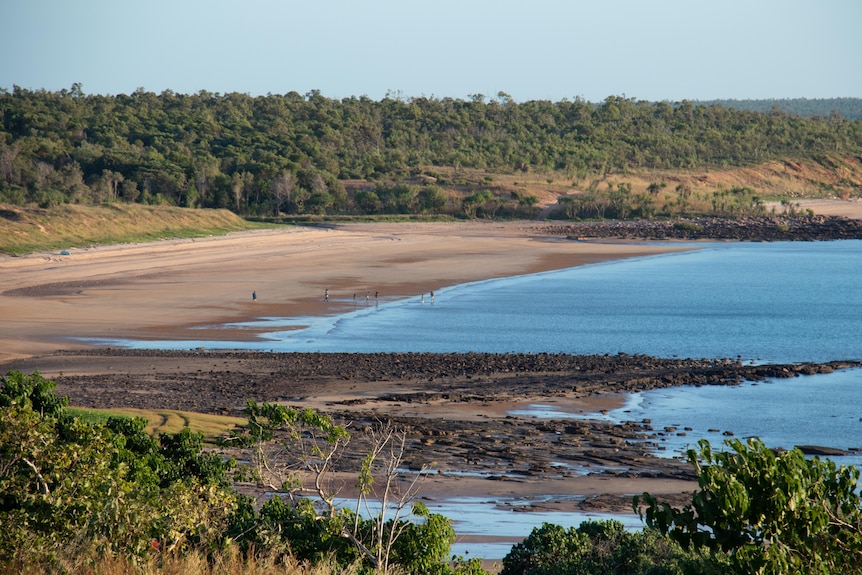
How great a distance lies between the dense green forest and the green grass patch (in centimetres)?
4709

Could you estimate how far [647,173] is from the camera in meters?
112

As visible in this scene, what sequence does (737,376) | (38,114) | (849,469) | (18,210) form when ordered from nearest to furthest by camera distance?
(849,469) → (737,376) → (18,210) → (38,114)

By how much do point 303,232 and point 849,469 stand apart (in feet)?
219

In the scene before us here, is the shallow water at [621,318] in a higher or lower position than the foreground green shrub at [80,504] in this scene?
lower

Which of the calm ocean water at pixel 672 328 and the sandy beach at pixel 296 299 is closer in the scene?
the sandy beach at pixel 296 299

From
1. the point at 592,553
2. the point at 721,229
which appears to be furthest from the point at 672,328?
the point at 721,229

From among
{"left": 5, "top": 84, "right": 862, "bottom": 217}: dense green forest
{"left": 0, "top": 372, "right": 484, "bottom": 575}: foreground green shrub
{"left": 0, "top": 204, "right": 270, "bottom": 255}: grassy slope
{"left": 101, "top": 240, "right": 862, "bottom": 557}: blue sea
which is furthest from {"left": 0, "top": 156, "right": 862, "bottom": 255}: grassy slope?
{"left": 0, "top": 372, "right": 484, "bottom": 575}: foreground green shrub

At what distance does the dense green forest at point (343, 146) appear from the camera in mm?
87312

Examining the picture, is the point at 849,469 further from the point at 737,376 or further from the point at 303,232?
the point at 303,232

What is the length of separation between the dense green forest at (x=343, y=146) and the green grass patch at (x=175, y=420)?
4709 centimetres

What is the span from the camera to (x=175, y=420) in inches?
784

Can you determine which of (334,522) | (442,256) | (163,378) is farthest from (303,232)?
(334,522)

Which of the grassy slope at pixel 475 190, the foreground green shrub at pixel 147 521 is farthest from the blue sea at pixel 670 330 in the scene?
the grassy slope at pixel 475 190

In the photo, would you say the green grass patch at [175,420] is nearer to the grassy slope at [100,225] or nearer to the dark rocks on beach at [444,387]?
the dark rocks on beach at [444,387]
